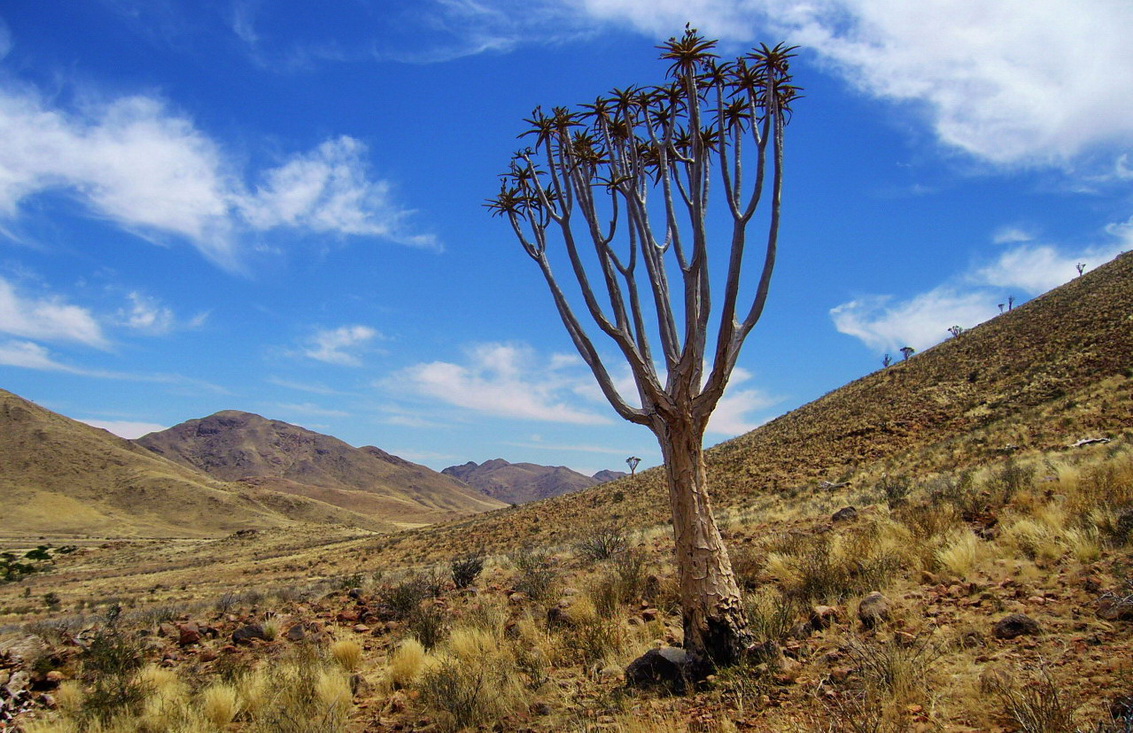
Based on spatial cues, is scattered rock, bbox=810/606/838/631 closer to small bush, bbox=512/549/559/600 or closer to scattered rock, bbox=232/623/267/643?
small bush, bbox=512/549/559/600

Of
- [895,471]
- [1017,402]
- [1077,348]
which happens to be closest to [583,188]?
[895,471]

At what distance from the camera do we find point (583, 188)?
29.4 ft

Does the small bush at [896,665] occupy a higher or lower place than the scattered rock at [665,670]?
higher

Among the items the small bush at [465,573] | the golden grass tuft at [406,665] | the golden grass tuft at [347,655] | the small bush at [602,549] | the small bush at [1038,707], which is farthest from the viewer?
the small bush at [602,549]

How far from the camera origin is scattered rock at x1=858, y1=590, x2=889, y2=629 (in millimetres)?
6516

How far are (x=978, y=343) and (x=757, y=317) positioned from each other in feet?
147

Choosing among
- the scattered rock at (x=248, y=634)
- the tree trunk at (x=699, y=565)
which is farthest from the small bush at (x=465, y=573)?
the tree trunk at (x=699, y=565)

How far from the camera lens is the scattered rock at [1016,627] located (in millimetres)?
5504

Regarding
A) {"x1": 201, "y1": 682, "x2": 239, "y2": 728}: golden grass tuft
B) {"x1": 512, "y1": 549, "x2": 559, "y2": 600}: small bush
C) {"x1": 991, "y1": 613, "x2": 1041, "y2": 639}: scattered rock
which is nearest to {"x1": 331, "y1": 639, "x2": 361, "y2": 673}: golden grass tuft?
{"x1": 201, "y1": 682, "x2": 239, "y2": 728}: golden grass tuft

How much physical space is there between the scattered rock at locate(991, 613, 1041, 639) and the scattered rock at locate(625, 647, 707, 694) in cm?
272

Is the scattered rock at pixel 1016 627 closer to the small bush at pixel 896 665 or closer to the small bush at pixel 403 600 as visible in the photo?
the small bush at pixel 896 665

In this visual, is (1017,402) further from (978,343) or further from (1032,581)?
(1032,581)

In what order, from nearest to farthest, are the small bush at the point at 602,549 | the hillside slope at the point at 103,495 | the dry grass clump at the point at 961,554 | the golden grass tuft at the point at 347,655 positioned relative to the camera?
the dry grass clump at the point at 961,554
the golden grass tuft at the point at 347,655
the small bush at the point at 602,549
the hillside slope at the point at 103,495

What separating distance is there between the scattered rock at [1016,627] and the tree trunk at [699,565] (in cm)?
226
